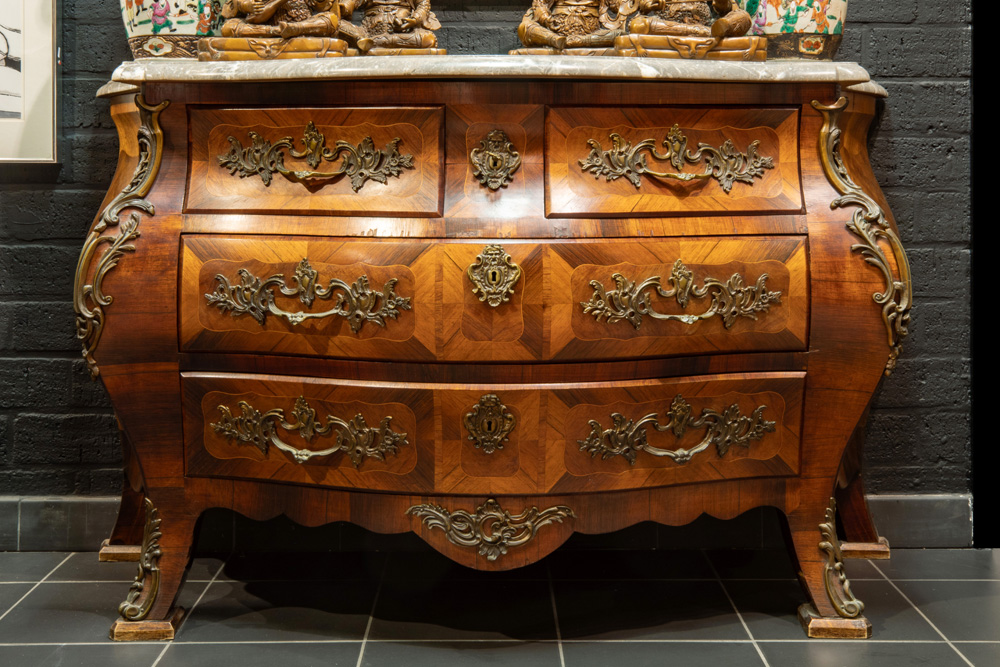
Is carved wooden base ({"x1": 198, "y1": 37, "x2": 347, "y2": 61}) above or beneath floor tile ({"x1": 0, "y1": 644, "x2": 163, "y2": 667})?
above

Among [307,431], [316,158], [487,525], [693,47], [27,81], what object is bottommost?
[487,525]

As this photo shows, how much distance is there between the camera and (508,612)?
2209mm

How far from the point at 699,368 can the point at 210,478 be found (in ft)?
3.36

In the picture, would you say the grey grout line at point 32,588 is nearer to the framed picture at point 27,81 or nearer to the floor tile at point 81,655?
the floor tile at point 81,655

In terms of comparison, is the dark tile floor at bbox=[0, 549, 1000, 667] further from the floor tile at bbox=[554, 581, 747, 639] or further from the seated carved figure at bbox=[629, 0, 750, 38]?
the seated carved figure at bbox=[629, 0, 750, 38]

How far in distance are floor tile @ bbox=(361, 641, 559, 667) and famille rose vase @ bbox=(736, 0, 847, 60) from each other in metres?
1.45

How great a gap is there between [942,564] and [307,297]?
1.77 m

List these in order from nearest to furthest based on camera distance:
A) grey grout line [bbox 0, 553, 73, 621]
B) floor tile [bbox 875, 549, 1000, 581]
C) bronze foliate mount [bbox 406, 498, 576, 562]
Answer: bronze foliate mount [bbox 406, 498, 576, 562], grey grout line [bbox 0, 553, 73, 621], floor tile [bbox 875, 549, 1000, 581]

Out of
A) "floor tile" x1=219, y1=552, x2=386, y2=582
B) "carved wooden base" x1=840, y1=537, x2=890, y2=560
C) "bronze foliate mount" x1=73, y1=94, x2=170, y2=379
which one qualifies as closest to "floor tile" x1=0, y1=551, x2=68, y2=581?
"floor tile" x1=219, y1=552, x2=386, y2=582

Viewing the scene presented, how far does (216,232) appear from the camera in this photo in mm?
1930

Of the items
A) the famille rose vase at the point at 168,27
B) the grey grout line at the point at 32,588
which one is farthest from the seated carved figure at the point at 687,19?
the grey grout line at the point at 32,588

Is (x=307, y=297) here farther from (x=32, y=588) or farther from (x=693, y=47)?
(x=32, y=588)

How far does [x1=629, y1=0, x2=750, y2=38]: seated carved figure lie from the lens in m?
2.10

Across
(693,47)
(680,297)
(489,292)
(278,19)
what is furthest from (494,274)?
(278,19)
